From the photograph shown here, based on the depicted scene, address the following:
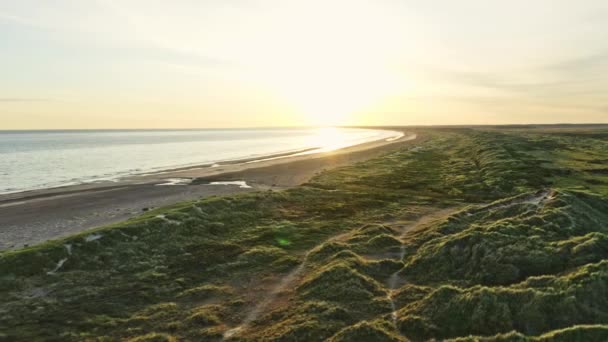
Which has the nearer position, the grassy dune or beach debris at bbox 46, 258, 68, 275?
the grassy dune

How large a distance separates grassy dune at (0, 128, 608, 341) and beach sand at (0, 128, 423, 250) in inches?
376

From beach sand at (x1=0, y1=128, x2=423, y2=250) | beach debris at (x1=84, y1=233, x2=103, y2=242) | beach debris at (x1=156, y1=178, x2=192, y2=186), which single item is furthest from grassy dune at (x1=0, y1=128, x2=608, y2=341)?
beach debris at (x1=156, y1=178, x2=192, y2=186)

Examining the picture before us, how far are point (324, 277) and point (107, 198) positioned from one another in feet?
129

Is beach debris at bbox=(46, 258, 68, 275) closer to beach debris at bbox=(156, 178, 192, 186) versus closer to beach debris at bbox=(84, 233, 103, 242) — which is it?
beach debris at bbox=(84, 233, 103, 242)

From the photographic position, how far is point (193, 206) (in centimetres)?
3703

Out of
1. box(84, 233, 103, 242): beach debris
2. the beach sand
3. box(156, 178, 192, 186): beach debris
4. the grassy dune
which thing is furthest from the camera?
box(156, 178, 192, 186): beach debris

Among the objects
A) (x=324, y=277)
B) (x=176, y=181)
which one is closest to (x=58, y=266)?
(x=324, y=277)

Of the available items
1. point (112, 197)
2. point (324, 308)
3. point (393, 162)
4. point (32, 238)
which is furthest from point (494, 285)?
point (393, 162)

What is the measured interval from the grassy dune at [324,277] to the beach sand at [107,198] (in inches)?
376

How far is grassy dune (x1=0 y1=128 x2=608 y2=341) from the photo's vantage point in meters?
16.1

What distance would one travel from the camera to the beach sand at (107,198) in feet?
120

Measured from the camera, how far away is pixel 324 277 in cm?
2125

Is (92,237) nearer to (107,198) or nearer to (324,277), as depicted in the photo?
(324,277)

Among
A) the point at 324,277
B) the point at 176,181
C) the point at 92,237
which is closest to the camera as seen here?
the point at 324,277
